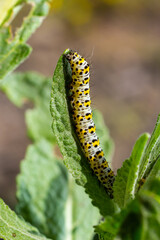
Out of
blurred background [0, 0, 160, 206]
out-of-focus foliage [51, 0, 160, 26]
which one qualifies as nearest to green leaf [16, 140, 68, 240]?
blurred background [0, 0, 160, 206]

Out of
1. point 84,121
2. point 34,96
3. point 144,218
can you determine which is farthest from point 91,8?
point 144,218

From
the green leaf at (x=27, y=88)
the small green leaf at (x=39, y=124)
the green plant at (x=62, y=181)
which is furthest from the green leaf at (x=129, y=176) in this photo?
the green leaf at (x=27, y=88)

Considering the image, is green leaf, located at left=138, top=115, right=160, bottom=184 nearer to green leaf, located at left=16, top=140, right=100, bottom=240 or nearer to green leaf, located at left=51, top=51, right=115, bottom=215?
green leaf, located at left=51, top=51, right=115, bottom=215

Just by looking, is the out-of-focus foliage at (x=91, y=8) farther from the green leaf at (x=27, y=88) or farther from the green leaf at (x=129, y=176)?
the green leaf at (x=129, y=176)

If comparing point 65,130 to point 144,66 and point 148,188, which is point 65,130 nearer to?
point 148,188

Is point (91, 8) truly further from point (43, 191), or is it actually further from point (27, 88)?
point (43, 191)

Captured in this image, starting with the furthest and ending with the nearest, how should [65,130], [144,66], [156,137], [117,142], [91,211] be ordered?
1. [144,66]
2. [117,142]
3. [91,211]
4. [65,130]
5. [156,137]

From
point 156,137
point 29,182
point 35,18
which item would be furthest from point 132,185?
point 35,18
